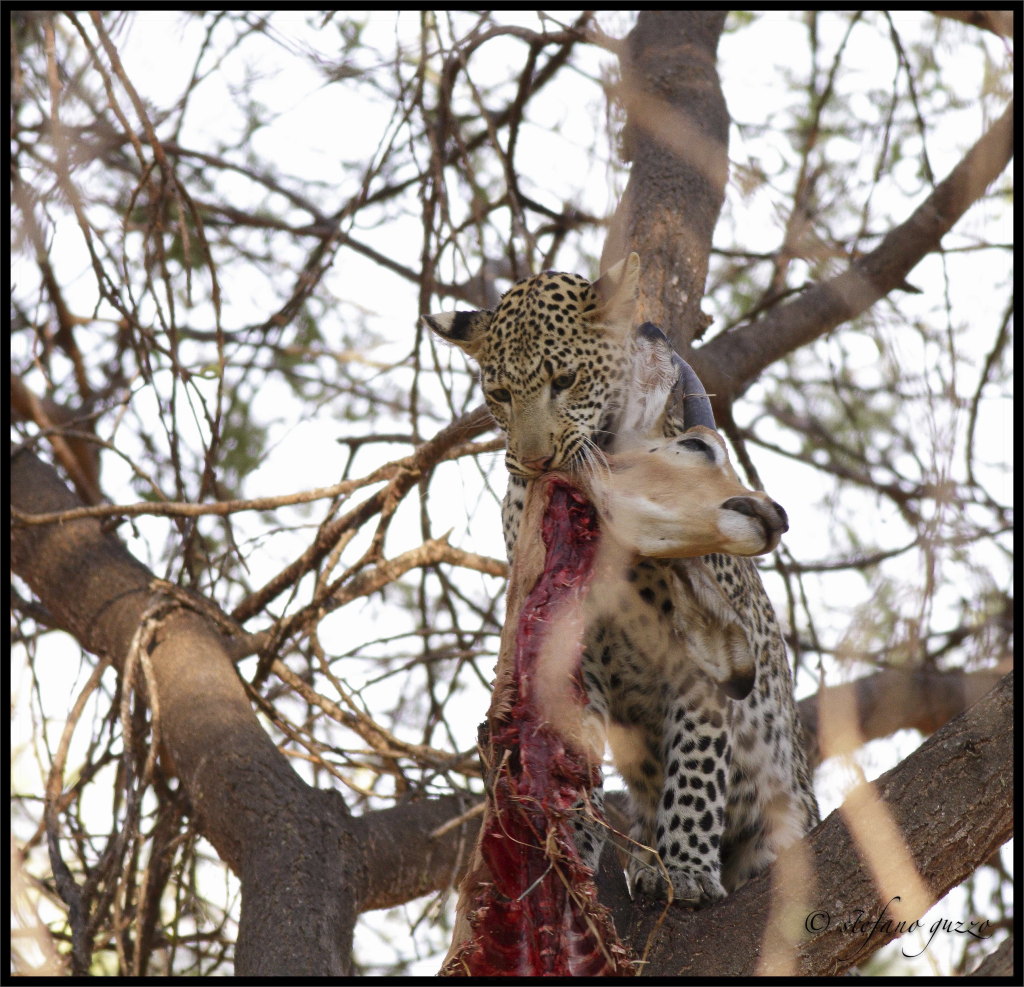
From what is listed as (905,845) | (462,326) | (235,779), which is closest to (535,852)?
(905,845)

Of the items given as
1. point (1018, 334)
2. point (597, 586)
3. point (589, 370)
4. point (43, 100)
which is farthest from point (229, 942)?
point (1018, 334)

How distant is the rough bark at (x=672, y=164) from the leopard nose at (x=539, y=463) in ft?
3.20

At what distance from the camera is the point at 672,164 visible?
484 cm

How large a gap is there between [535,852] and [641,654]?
1.44m

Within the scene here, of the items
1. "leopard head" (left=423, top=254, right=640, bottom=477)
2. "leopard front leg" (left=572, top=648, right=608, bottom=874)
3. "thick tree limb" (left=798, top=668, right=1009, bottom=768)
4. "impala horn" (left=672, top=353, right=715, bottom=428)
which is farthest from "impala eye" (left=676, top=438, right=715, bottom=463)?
"thick tree limb" (left=798, top=668, right=1009, bottom=768)

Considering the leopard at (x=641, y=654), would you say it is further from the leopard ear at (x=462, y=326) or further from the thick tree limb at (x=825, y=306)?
the thick tree limb at (x=825, y=306)

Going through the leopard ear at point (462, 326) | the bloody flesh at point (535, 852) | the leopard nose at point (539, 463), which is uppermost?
the leopard ear at point (462, 326)

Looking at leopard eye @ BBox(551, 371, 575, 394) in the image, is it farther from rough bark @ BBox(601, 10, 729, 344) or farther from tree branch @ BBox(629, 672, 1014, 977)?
tree branch @ BBox(629, 672, 1014, 977)

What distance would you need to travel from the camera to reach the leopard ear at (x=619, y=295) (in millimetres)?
3928

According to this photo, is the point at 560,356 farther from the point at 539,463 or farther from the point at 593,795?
the point at 593,795

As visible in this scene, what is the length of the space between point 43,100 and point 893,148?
3871 mm

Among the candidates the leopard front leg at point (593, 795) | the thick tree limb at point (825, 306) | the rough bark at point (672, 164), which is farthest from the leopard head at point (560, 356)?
the thick tree limb at point (825, 306)

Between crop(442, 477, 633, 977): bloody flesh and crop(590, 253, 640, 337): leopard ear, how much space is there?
1623mm

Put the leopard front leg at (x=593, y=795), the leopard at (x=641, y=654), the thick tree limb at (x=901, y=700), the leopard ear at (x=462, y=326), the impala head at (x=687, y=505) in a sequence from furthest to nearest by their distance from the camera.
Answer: the thick tree limb at (x=901, y=700) < the leopard ear at (x=462, y=326) < the leopard at (x=641, y=654) < the leopard front leg at (x=593, y=795) < the impala head at (x=687, y=505)
